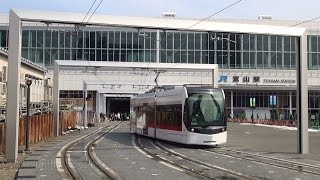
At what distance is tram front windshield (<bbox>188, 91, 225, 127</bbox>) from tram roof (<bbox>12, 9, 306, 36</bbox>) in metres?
3.59

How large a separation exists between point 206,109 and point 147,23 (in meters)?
5.63

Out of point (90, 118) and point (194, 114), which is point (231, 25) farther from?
point (90, 118)

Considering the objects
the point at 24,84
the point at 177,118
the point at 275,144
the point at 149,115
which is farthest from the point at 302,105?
the point at 24,84

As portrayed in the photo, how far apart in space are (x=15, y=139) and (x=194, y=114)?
9.36m

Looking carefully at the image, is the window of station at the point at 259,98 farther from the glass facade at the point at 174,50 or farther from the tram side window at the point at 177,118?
the tram side window at the point at 177,118

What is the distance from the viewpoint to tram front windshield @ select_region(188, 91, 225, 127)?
1036 inches

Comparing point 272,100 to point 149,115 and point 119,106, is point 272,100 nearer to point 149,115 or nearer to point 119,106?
point 119,106

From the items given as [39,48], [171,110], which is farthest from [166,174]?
[39,48]

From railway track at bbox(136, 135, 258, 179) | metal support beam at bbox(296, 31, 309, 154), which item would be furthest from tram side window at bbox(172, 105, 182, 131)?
metal support beam at bbox(296, 31, 309, 154)

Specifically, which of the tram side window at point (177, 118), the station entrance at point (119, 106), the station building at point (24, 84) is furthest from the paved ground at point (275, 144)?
the station entrance at point (119, 106)

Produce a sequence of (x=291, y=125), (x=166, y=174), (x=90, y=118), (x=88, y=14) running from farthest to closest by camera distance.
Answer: (x=90, y=118) → (x=291, y=125) → (x=88, y=14) → (x=166, y=174)

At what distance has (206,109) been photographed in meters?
26.6

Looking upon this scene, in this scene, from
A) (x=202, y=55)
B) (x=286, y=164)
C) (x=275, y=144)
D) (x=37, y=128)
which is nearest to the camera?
(x=286, y=164)

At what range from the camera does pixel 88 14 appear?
73.4ft
